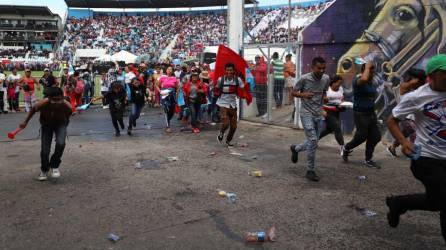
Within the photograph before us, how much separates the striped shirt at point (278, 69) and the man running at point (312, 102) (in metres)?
5.44

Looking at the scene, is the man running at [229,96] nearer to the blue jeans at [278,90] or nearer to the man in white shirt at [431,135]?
the blue jeans at [278,90]

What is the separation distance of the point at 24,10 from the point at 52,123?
77900 millimetres

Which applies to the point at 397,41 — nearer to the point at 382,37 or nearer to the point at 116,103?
the point at 382,37

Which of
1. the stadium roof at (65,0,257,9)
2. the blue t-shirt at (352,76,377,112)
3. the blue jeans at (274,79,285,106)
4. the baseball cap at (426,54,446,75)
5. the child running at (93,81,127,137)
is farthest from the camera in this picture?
the stadium roof at (65,0,257,9)

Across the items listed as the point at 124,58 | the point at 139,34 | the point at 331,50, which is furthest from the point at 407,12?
the point at 139,34

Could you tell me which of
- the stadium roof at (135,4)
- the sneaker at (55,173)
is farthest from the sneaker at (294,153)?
the stadium roof at (135,4)

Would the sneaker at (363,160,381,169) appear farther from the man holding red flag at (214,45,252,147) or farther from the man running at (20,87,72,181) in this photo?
the man running at (20,87,72,181)

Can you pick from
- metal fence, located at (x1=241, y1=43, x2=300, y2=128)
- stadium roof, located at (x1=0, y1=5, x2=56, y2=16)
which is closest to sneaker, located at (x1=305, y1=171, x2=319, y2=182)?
metal fence, located at (x1=241, y1=43, x2=300, y2=128)

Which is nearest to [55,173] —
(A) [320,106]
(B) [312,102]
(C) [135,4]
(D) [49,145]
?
(D) [49,145]

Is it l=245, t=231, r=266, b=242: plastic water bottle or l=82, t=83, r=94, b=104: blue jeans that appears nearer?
l=245, t=231, r=266, b=242: plastic water bottle

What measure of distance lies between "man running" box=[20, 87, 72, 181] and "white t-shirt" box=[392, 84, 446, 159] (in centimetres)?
466

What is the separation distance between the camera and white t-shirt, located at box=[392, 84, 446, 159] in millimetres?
3559

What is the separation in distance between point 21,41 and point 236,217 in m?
76.4

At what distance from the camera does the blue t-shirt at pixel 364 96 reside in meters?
7.20
